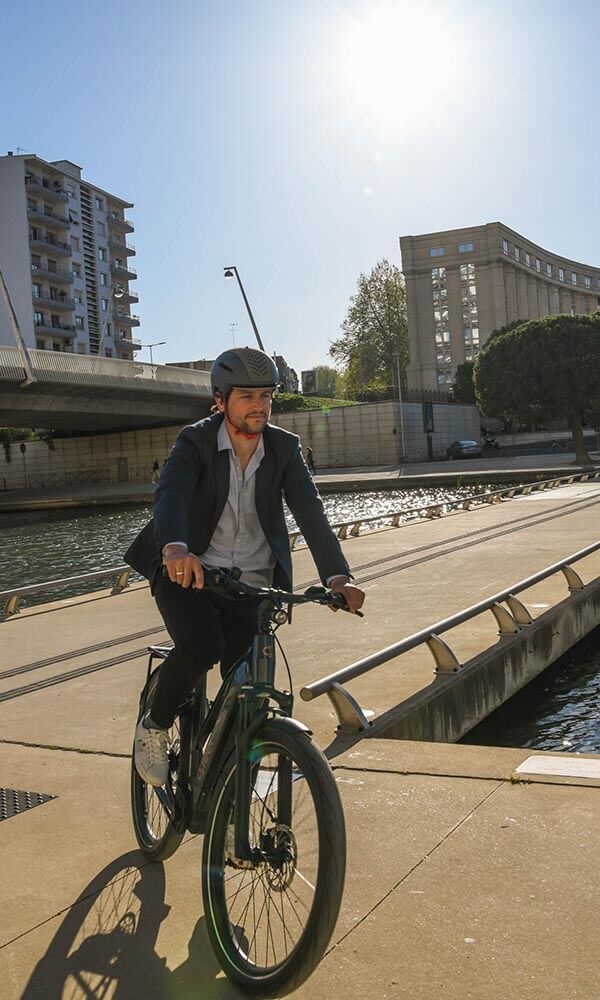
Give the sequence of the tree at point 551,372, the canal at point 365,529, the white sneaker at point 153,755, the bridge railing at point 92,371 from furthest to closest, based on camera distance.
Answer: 1. the tree at point 551,372
2. the bridge railing at point 92,371
3. the canal at point 365,529
4. the white sneaker at point 153,755

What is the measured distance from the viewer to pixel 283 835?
2824 mm

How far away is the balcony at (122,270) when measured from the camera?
10305 centimetres

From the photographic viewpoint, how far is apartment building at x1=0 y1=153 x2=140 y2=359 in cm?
8981

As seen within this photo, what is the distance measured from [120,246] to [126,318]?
710cm

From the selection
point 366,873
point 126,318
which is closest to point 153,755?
point 366,873

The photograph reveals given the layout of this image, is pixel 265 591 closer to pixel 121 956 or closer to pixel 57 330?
pixel 121 956

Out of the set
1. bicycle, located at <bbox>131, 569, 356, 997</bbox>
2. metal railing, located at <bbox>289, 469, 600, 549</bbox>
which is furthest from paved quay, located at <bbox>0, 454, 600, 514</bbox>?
bicycle, located at <bbox>131, 569, 356, 997</bbox>

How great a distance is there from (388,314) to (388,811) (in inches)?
4204

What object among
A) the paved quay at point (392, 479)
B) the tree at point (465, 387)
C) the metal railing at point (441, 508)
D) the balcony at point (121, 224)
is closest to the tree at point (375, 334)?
the tree at point (465, 387)

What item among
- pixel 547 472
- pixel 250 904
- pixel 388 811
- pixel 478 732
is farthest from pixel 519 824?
pixel 547 472

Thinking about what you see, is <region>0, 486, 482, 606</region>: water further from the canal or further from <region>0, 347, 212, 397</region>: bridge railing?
<region>0, 347, 212, 397</region>: bridge railing

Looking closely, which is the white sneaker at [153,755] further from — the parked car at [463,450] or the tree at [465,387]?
the tree at [465,387]

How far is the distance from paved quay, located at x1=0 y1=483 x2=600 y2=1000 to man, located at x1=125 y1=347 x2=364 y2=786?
0.73m

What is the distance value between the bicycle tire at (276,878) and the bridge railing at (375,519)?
3.90 m
